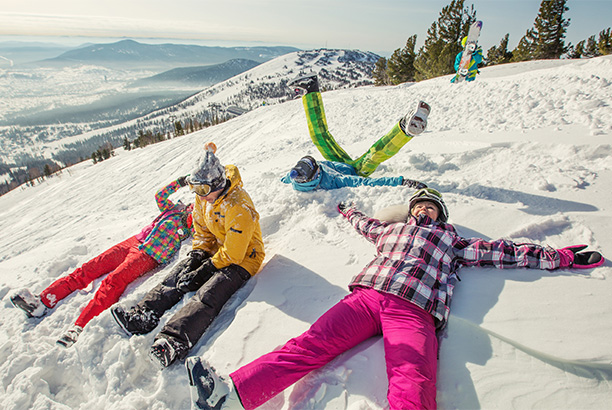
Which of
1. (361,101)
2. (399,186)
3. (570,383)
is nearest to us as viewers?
(570,383)

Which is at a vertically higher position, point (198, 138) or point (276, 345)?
point (276, 345)

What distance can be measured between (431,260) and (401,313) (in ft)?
1.84

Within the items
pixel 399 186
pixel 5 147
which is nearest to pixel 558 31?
pixel 399 186

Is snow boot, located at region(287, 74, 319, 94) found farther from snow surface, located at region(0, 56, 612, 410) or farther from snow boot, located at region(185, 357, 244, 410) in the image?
snow boot, located at region(185, 357, 244, 410)

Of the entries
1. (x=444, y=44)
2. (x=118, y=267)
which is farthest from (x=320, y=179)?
(x=444, y=44)

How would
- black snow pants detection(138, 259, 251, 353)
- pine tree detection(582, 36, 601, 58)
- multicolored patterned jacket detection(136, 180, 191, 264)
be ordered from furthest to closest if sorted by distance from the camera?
pine tree detection(582, 36, 601, 58), multicolored patterned jacket detection(136, 180, 191, 264), black snow pants detection(138, 259, 251, 353)

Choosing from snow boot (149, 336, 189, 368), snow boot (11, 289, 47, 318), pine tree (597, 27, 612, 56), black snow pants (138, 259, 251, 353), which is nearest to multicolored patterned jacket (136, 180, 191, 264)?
black snow pants (138, 259, 251, 353)

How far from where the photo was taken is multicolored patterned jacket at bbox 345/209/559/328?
2.18 metres

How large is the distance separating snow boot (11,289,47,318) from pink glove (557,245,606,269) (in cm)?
523

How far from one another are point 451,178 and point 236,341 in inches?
150

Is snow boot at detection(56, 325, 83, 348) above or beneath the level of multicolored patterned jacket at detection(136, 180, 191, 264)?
beneath

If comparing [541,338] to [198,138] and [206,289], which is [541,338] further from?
[198,138]

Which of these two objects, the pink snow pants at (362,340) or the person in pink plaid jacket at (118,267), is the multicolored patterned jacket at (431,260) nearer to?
the pink snow pants at (362,340)

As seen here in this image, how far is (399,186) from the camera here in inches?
158
